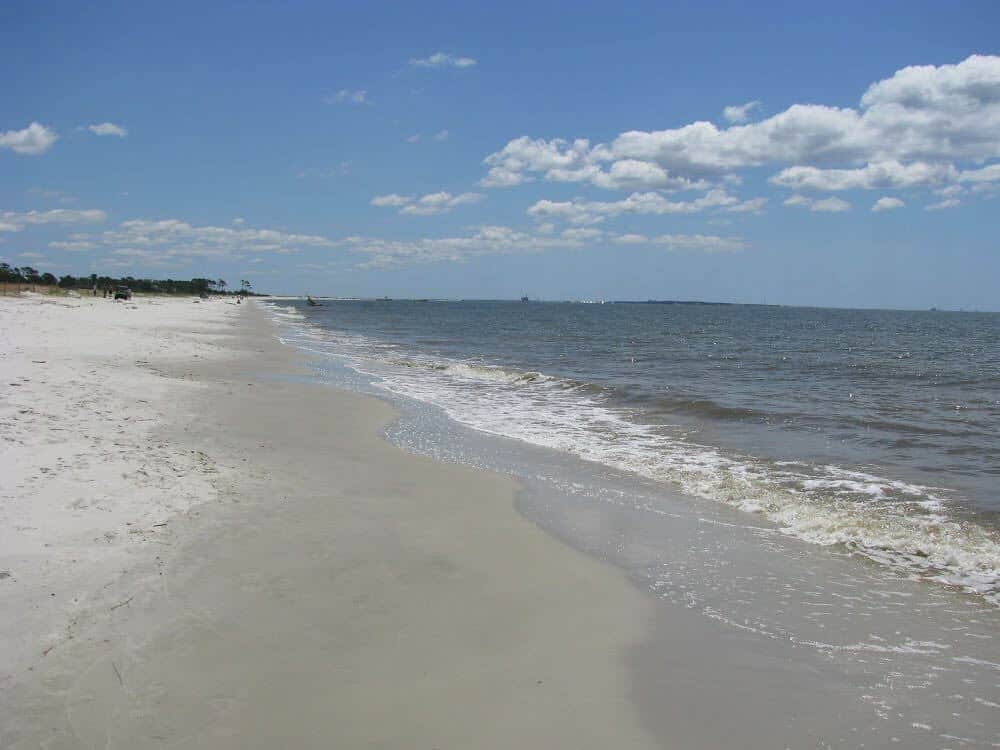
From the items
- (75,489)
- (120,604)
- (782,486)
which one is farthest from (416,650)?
(782,486)

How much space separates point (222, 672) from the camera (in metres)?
4.03

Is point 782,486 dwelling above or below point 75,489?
below

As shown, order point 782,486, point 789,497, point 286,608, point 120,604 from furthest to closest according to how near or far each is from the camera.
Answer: point 782,486
point 789,497
point 286,608
point 120,604

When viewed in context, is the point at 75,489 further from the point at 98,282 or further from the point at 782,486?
the point at 98,282

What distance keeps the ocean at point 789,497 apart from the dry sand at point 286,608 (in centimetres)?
120

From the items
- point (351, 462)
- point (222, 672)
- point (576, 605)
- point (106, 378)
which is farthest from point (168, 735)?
point (106, 378)

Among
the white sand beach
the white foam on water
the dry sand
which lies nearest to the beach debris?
the dry sand

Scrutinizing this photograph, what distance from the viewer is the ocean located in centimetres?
505

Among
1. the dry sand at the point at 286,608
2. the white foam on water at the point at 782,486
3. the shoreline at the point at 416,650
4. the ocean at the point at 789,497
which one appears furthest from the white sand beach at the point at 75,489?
the white foam on water at the point at 782,486

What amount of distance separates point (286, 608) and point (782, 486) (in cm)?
762

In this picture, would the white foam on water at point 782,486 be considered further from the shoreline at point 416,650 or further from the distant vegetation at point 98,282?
the distant vegetation at point 98,282

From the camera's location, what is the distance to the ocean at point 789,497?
16.6ft

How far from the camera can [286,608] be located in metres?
4.98

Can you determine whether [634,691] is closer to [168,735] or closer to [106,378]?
[168,735]
